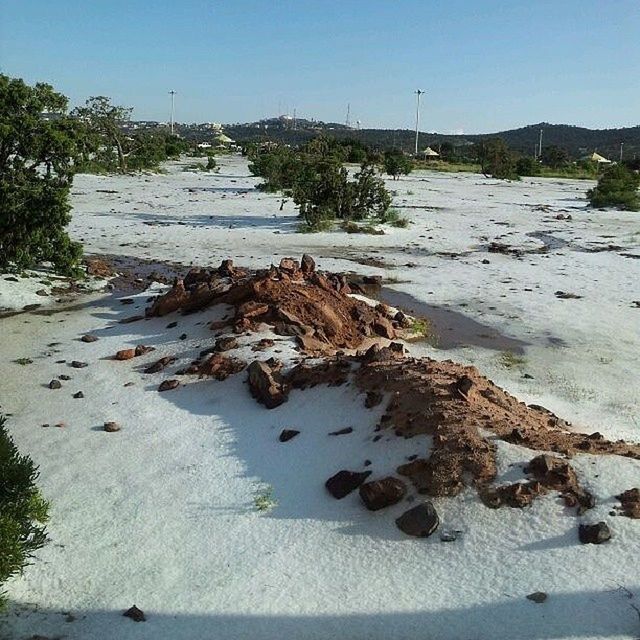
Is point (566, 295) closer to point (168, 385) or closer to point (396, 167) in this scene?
point (168, 385)

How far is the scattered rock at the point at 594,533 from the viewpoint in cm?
467

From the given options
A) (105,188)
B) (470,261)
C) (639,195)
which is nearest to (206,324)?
(470,261)

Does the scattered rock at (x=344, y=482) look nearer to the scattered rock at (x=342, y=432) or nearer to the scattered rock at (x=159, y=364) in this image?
the scattered rock at (x=342, y=432)

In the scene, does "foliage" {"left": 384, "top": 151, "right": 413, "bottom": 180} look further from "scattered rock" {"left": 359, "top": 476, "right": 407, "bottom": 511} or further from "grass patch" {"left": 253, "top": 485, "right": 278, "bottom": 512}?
"scattered rock" {"left": 359, "top": 476, "right": 407, "bottom": 511}

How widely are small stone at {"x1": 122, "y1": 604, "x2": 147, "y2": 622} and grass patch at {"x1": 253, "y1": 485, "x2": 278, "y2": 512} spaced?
1299mm

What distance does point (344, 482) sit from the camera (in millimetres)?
5668

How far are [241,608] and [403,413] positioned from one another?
2.21m

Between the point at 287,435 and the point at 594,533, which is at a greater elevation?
the point at 594,533

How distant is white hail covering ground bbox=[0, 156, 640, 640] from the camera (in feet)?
14.5

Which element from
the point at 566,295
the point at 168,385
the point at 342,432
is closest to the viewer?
the point at 342,432

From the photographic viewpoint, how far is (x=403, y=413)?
6.18 meters

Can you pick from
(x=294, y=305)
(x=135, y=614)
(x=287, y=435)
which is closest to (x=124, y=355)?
(x=294, y=305)

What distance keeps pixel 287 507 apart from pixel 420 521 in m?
1.08

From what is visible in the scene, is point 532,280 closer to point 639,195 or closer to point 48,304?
point 48,304
